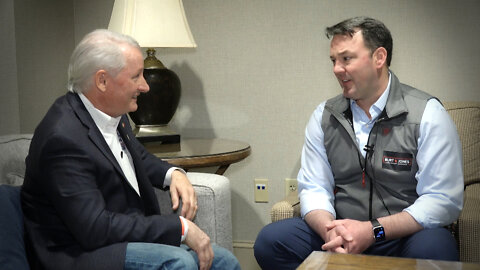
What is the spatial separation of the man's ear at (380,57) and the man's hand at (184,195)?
740 mm

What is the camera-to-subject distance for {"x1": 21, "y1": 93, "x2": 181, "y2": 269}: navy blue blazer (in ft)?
4.75

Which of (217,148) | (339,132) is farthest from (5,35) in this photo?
(339,132)

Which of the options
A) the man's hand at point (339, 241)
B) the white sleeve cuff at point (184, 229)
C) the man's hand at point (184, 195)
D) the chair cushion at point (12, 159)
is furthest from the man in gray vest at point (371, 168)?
the chair cushion at point (12, 159)

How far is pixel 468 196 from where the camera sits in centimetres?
203

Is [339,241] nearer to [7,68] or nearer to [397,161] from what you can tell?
[397,161]

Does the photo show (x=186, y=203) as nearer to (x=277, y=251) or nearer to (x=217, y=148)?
(x=277, y=251)

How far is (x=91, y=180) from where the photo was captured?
1.48 m

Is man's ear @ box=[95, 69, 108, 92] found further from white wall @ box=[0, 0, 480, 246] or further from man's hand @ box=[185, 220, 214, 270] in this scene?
white wall @ box=[0, 0, 480, 246]

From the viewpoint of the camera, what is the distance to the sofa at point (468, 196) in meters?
1.77

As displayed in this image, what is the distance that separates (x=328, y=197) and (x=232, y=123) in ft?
3.32

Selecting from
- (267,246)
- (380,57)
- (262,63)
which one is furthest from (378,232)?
(262,63)

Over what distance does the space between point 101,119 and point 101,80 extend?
0.11 meters

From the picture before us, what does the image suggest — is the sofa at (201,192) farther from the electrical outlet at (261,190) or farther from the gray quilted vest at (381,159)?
the electrical outlet at (261,190)

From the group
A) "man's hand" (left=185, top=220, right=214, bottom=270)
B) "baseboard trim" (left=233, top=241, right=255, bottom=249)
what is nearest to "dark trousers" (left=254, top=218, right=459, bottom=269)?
"man's hand" (left=185, top=220, right=214, bottom=270)
